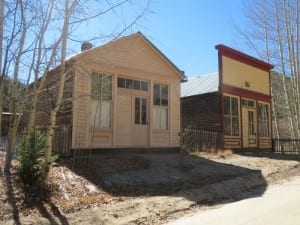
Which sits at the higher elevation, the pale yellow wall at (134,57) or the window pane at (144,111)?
the pale yellow wall at (134,57)

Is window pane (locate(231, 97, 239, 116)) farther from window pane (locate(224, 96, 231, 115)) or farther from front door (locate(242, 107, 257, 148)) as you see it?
front door (locate(242, 107, 257, 148))

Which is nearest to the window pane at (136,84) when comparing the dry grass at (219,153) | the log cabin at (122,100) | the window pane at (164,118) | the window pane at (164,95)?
the log cabin at (122,100)

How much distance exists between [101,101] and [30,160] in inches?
259

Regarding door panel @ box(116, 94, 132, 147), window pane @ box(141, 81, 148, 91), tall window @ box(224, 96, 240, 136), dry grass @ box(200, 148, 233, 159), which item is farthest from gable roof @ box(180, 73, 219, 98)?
door panel @ box(116, 94, 132, 147)

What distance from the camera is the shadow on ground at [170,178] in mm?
10930

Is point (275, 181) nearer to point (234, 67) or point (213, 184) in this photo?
point (213, 184)

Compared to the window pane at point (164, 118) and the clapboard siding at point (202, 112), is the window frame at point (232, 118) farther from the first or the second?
the window pane at point (164, 118)

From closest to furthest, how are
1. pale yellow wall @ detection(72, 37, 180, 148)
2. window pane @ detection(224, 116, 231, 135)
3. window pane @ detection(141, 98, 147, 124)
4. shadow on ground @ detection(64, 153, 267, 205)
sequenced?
shadow on ground @ detection(64, 153, 267, 205) < pale yellow wall @ detection(72, 37, 180, 148) < window pane @ detection(141, 98, 147, 124) < window pane @ detection(224, 116, 231, 135)

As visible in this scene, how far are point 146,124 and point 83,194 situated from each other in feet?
26.9

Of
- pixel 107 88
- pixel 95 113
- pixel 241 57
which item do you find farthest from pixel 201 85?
pixel 95 113

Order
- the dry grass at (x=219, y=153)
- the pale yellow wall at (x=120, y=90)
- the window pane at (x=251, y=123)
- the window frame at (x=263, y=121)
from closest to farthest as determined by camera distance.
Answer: the pale yellow wall at (x=120, y=90) → the dry grass at (x=219, y=153) → the window pane at (x=251, y=123) → the window frame at (x=263, y=121)

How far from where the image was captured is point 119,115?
16703 millimetres

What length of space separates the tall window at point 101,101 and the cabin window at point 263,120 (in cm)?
1361

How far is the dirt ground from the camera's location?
27.7 ft
